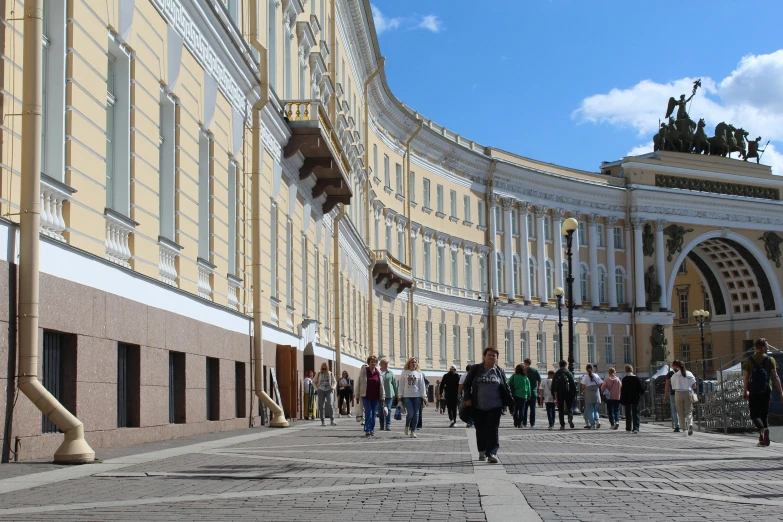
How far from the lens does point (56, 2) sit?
13.3 metres

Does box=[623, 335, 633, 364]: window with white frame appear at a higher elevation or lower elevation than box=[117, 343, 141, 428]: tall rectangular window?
higher

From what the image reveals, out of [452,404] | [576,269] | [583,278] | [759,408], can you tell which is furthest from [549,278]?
[759,408]

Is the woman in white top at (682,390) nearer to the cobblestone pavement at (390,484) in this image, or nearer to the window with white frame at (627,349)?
the cobblestone pavement at (390,484)

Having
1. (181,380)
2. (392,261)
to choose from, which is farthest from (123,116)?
(392,261)

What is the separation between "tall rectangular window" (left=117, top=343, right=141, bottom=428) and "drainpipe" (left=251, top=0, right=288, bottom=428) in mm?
7407

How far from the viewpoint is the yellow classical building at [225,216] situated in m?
13.2

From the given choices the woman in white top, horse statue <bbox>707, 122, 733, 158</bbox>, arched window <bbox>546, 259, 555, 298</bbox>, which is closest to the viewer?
the woman in white top

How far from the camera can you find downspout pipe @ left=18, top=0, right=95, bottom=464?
38.2 feet

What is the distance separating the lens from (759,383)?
18188 millimetres

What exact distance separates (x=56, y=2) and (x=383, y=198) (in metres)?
44.3

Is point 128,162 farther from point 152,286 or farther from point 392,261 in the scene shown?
point 392,261

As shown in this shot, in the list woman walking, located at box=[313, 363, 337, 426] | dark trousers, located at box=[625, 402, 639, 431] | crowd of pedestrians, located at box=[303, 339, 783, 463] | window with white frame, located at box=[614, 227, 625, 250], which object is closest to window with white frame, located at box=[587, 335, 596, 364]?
window with white frame, located at box=[614, 227, 625, 250]

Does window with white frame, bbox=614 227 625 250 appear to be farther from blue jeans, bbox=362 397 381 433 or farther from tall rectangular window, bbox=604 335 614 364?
blue jeans, bbox=362 397 381 433

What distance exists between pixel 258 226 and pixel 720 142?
2720 inches
